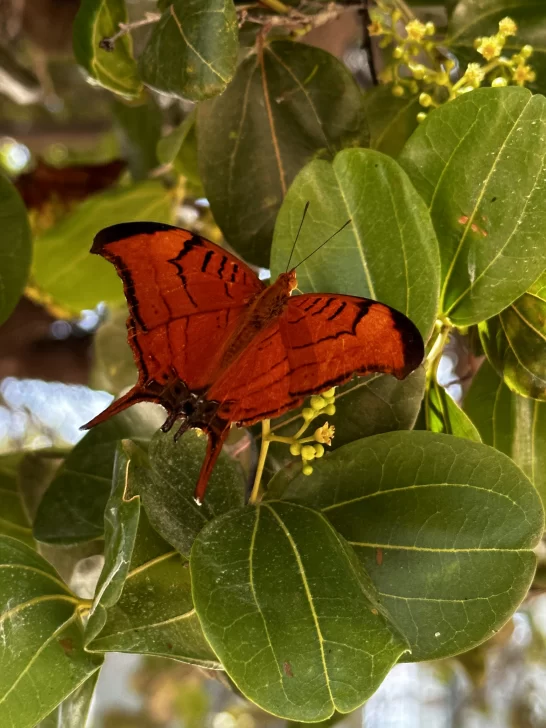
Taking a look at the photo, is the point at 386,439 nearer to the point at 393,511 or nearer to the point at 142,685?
the point at 393,511

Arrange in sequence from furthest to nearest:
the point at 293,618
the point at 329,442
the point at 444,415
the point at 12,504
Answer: the point at 12,504, the point at 444,415, the point at 329,442, the point at 293,618

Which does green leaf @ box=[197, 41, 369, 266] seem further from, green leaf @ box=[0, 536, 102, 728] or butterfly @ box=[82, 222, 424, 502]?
green leaf @ box=[0, 536, 102, 728]

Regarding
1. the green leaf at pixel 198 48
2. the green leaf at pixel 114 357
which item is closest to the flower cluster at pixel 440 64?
the green leaf at pixel 198 48

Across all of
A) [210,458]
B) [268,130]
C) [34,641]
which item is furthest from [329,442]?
[268,130]

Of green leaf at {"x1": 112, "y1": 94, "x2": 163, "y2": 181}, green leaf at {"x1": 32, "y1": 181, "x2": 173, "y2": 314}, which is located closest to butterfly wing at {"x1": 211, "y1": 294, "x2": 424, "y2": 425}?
green leaf at {"x1": 32, "y1": 181, "x2": 173, "y2": 314}

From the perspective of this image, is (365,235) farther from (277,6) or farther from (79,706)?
(79,706)

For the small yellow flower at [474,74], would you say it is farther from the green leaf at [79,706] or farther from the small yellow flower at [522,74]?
the green leaf at [79,706]

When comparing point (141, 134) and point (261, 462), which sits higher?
point (141, 134)
